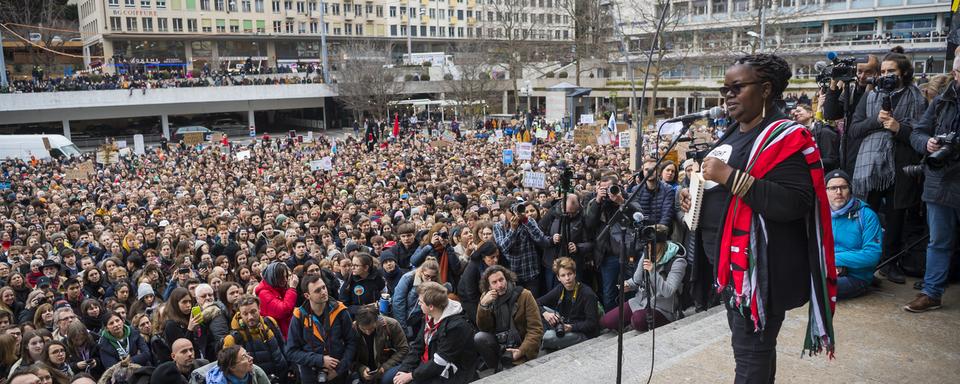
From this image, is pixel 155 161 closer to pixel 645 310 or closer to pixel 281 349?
pixel 281 349

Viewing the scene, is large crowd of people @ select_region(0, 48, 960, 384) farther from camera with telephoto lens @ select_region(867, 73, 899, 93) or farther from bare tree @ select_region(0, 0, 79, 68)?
bare tree @ select_region(0, 0, 79, 68)

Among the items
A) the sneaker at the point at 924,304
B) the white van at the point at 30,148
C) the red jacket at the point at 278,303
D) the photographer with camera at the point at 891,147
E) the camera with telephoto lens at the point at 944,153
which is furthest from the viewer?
the white van at the point at 30,148

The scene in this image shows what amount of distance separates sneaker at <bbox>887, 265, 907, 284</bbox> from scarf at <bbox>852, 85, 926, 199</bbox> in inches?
27.8

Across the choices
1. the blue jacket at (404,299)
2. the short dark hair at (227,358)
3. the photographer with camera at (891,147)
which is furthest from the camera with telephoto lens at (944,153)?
the short dark hair at (227,358)

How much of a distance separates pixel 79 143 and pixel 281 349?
5019 cm

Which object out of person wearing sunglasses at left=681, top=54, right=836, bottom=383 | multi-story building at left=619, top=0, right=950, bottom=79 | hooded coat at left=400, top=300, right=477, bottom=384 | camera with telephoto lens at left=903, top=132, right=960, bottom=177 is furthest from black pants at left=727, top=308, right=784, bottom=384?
multi-story building at left=619, top=0, right=950, bottom=79

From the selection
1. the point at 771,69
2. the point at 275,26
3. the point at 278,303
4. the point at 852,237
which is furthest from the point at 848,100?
the point at 275,26

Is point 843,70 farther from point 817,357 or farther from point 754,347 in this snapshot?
point 754,347

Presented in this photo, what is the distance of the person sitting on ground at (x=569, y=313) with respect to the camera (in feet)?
21.0

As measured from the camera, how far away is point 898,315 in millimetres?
4820

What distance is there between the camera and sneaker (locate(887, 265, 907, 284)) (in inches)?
219

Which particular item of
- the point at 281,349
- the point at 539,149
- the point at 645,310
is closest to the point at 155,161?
the point at 539,149

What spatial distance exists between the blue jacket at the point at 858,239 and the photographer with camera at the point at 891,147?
1.19 ft

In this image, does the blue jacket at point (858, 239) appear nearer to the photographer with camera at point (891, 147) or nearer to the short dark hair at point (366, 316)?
the photographer with camera at point (891, 147)
